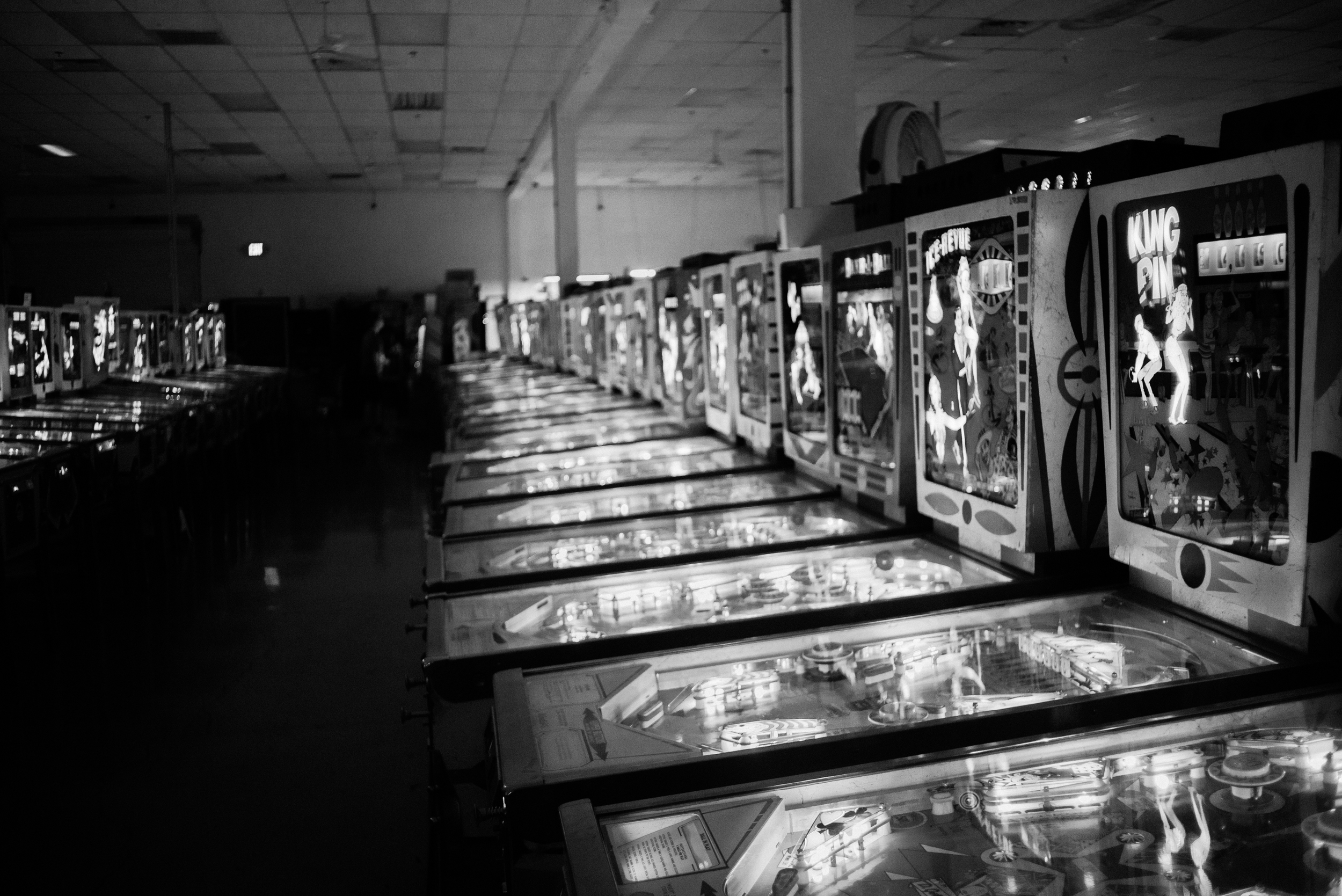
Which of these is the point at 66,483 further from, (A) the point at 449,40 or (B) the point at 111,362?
(A) the point at 449,40

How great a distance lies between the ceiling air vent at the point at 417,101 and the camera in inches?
378

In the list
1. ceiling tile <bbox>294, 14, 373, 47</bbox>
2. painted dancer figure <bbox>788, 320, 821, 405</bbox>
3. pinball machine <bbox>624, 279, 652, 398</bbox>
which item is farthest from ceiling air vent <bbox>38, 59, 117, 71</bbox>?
painted dancer figure <bbox>788, 320, 821, 405</bbox>

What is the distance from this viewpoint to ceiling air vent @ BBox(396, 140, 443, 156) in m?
12.0

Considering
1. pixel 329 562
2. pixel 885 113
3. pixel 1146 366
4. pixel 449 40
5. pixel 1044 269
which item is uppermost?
pixel 449 40

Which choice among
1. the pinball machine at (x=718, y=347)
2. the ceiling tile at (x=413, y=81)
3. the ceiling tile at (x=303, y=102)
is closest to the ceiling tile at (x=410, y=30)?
the ceiling tile at (x=413, y=81)

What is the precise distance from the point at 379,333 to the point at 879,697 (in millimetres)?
12648

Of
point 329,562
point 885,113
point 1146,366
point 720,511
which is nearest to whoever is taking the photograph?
point 1146,366

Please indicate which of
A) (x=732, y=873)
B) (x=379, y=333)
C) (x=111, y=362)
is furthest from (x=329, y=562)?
(x=379, y=333)

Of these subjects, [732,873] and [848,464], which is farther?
[848,464]

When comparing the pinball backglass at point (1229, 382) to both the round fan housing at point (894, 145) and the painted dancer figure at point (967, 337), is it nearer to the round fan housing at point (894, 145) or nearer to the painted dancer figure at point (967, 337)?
the painted dancer figure at point (967, 337)

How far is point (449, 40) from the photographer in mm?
7883

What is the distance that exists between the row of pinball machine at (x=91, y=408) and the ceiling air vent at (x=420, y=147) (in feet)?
10.1

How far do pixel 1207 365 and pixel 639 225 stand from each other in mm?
15628

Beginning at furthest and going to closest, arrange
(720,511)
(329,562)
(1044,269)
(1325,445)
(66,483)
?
(329,562)
(66,483)
(720,511)
(1044,269)
(1325,445)
